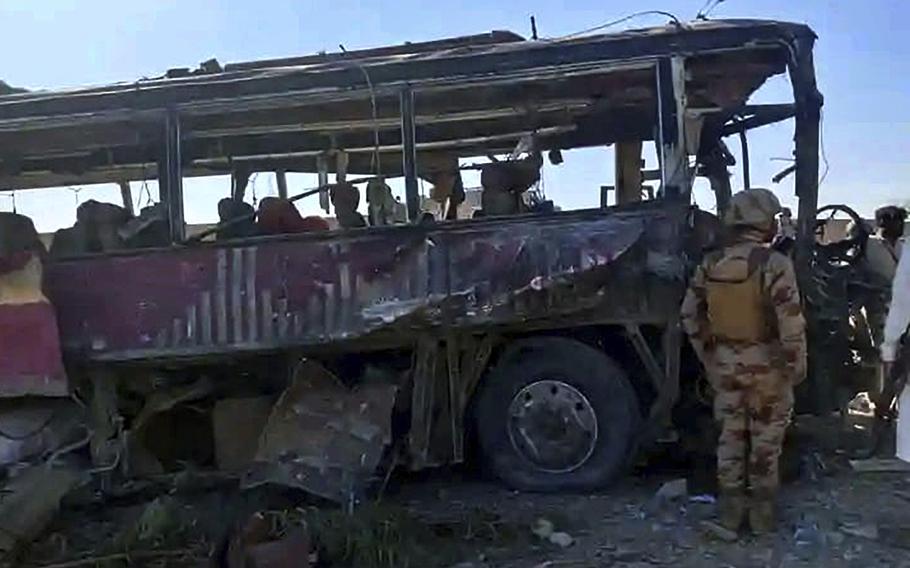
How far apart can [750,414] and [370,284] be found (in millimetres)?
2203

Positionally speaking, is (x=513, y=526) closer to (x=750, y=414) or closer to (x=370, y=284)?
(x=750, y=414)

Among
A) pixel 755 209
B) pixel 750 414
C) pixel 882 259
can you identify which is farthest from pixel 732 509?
pixel 882 259

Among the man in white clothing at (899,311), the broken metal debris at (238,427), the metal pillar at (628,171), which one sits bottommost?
the broken metal debris at (238,427)

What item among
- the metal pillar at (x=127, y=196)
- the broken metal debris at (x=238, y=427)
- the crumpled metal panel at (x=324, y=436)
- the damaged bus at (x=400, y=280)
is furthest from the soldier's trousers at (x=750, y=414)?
the metal pillar at (x=127, y=196)

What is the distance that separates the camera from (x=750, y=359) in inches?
227

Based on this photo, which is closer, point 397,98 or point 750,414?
point 750,414

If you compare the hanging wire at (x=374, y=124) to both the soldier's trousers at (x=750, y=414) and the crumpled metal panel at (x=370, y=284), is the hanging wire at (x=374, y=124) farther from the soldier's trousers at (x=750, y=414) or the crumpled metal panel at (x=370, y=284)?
the soldier's trousers at (x=750, y=414)

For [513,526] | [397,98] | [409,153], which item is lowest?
[513,526]

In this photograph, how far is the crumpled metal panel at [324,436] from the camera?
635cm

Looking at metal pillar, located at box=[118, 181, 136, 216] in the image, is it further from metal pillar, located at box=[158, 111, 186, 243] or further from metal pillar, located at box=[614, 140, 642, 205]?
metal pillar, located at box=[614, 140, 642, 205]

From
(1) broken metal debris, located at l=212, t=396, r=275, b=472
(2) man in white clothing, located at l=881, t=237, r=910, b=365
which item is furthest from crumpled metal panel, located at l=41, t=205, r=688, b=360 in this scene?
(2) man in white clothing, located at l=881, t=237, r=910, b=365

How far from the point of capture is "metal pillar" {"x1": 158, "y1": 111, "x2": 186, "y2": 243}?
21.9 ft

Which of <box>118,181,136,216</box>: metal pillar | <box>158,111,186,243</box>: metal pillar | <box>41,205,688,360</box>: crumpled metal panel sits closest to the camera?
<box>41,205,688,360</box>: crumpled metal panel

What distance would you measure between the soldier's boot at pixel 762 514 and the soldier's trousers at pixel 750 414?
0.03m
